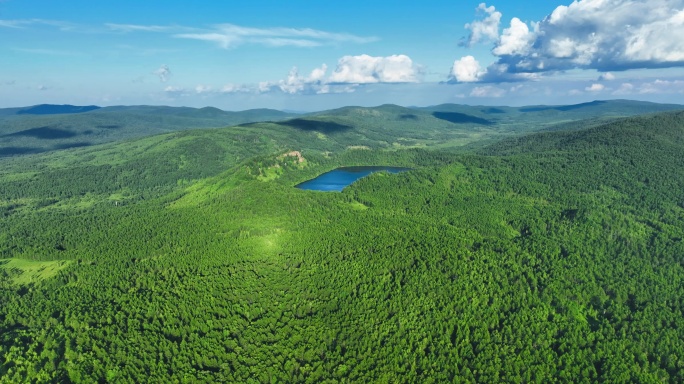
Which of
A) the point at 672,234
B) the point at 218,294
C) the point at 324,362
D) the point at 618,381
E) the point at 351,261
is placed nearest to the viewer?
the point at 618,381

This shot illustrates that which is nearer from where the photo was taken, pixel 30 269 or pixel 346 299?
pixel 346 299

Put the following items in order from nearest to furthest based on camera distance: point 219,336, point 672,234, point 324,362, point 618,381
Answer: point 618,381 → point 324,362 → point 219,336 → point 672,234

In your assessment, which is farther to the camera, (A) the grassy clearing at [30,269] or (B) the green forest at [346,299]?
(A) the grassy clearing at [30,269]

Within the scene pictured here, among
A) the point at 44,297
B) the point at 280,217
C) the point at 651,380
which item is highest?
the point at 280,217

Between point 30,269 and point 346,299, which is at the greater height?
point 30,269

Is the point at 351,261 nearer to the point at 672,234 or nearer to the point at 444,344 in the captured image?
the point at 444,344

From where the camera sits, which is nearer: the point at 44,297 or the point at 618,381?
the point at 618,381

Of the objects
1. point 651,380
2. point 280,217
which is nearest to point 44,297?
point 280,217

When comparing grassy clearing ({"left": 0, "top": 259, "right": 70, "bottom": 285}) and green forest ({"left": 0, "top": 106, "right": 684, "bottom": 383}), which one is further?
grassy clearing ({"left": 0, "top": 259, "right": 70, "bottom": 285})
